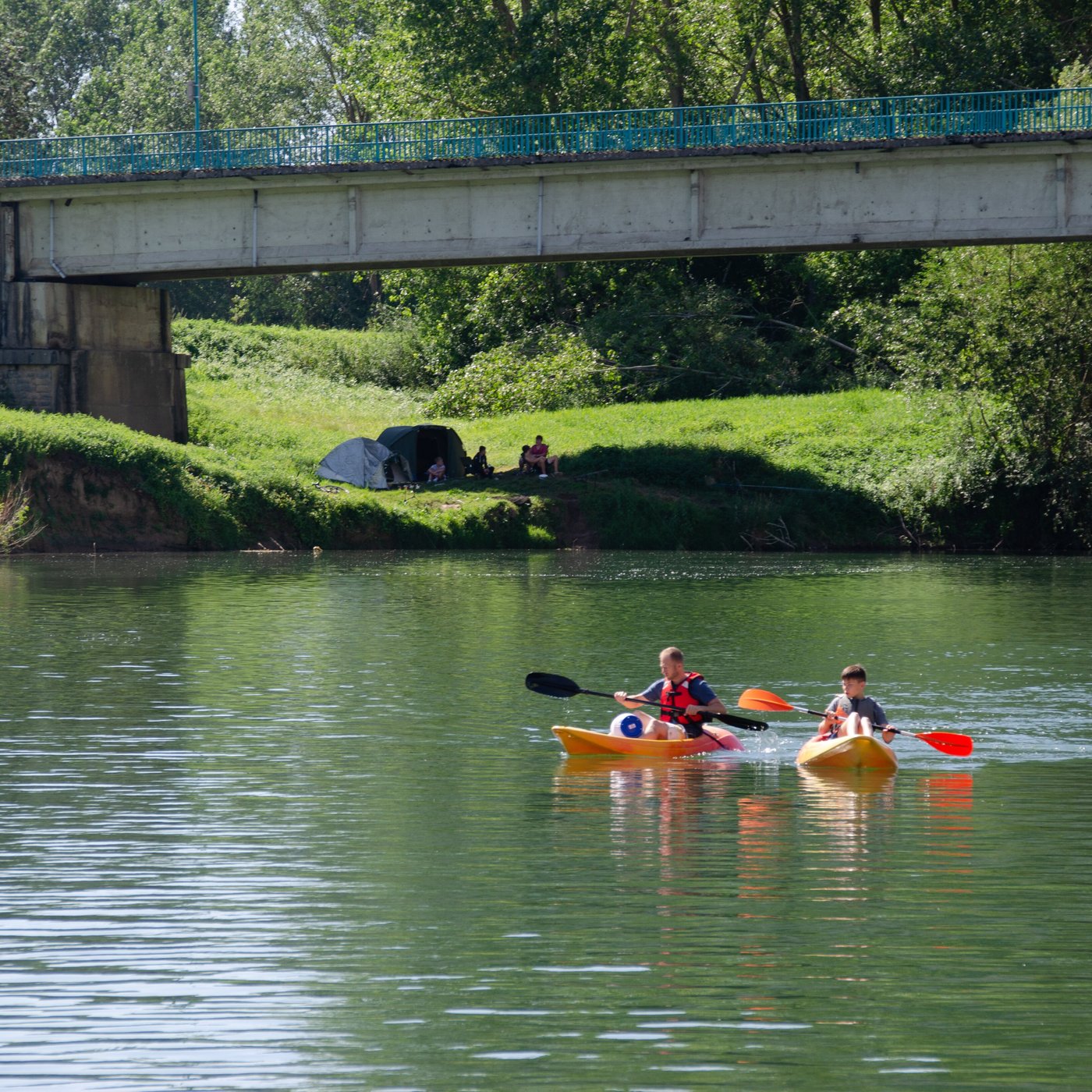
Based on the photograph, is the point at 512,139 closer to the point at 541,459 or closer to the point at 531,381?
the point at 541,459

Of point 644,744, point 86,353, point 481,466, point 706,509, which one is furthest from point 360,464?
point 644,744

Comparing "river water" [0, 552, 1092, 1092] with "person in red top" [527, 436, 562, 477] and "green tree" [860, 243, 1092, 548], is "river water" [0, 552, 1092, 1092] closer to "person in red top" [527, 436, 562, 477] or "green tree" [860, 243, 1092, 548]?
"green tree" [860, 243, 1092, 548]

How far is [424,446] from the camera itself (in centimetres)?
4878

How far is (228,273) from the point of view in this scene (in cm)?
4362

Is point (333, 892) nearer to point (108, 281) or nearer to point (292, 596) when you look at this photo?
point (292, 596)

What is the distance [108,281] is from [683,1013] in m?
39.5

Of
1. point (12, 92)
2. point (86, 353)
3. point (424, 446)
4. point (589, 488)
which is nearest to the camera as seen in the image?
point (86, 353)

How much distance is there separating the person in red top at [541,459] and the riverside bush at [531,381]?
7.81 meters

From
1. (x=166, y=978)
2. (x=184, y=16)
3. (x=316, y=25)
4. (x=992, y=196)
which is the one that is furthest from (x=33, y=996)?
(x=184, y=16)

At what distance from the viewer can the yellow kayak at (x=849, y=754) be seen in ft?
49.9

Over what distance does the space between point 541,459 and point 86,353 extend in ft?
39.7

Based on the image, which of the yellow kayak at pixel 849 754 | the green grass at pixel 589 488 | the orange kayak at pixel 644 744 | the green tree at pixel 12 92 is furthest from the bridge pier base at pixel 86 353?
the green tree at pixel 12 92

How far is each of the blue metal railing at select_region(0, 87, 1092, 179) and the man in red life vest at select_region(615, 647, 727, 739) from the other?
25.2m

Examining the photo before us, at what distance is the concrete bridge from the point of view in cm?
3909
